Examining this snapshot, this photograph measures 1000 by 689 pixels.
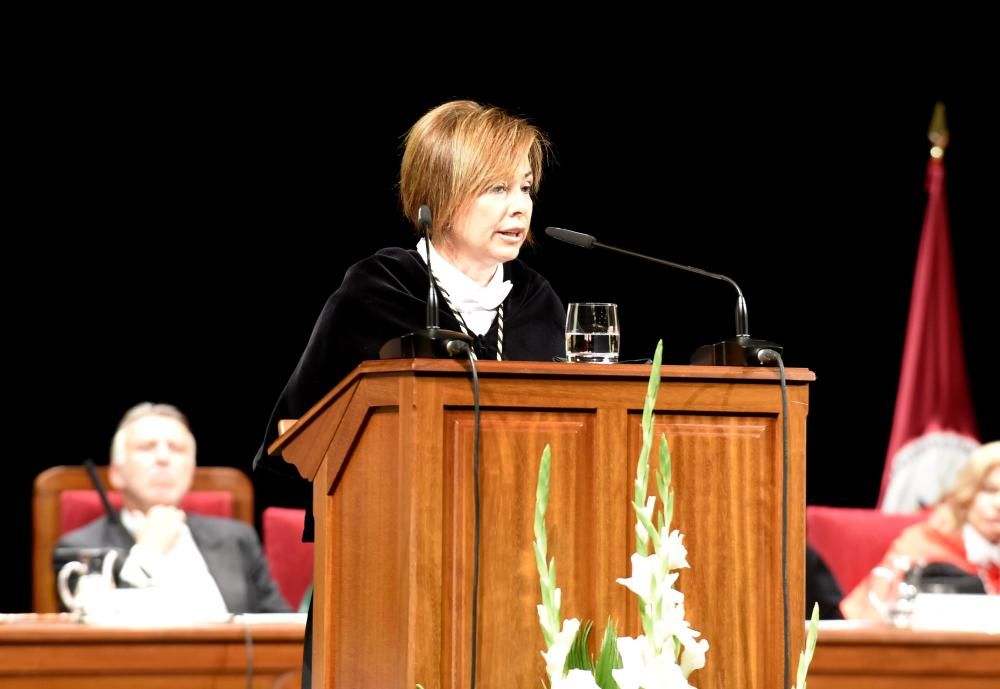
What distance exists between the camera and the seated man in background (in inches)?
168

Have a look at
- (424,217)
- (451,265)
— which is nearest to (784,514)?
(424,217)

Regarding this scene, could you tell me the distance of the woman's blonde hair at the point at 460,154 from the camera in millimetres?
2186

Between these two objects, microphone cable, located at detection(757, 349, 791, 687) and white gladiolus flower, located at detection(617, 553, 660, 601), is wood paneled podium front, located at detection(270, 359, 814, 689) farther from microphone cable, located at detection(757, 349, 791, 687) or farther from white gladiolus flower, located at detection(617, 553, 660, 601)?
white gladiolus flower, located at detection(617, 553, 660, 601)

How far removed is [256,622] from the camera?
3271mm

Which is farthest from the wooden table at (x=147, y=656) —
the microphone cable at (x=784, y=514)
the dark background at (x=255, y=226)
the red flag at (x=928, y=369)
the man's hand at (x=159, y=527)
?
the red flag at (x=928, y=369)

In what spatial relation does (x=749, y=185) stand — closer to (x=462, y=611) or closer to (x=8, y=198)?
(x=8, y=198)

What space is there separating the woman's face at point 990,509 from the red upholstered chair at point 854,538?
392mm

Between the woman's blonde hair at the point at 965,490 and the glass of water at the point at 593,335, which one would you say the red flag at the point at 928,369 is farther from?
the glass of water at the point at 593,335

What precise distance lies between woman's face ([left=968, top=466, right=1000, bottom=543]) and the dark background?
44.4 inches

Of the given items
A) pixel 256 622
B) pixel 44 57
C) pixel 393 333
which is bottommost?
pixel 256 622

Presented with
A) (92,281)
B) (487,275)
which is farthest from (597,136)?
(487,275)

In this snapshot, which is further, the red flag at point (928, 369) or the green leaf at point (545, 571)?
the red flag at point (928, 369)

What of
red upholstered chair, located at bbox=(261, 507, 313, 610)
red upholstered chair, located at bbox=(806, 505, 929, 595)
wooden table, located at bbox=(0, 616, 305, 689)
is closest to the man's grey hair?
red upholstered chair, located at bbox=(261, 507, 313, 610)

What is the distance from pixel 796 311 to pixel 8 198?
9.06 ft
